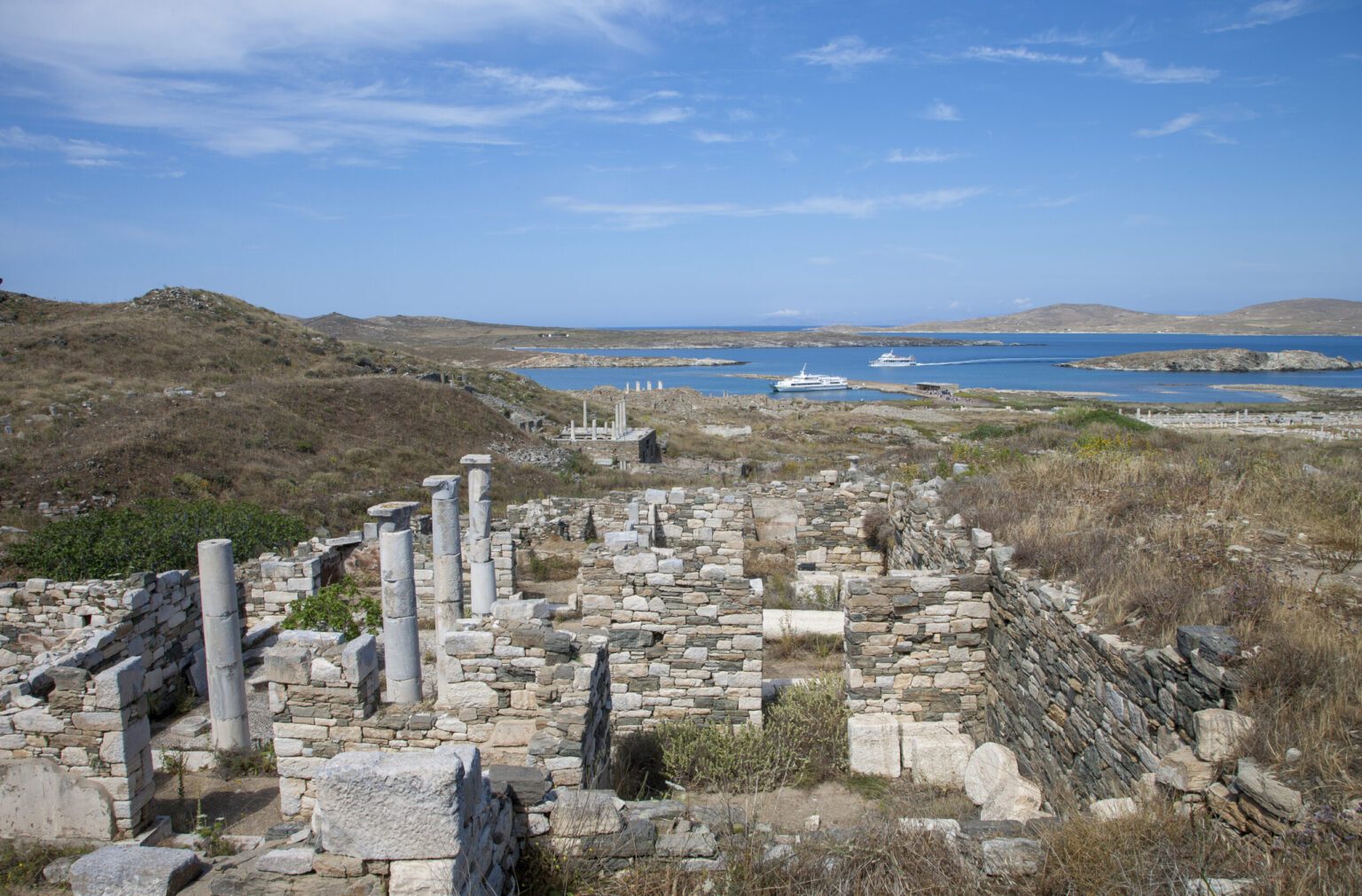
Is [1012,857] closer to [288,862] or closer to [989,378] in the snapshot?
[288,862]

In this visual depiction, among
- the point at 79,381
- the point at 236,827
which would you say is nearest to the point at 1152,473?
the point at 236,827

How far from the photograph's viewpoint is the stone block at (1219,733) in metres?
4.38

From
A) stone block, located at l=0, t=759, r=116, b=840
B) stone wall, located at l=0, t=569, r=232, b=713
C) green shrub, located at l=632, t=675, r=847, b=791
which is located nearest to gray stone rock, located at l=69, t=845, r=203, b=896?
stone block, located at l=0, t=759, r=116, b=840

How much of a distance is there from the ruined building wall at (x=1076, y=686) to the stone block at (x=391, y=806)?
4.51 m

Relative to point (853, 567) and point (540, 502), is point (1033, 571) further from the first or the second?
point (540, 502)

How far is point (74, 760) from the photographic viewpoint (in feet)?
23.1

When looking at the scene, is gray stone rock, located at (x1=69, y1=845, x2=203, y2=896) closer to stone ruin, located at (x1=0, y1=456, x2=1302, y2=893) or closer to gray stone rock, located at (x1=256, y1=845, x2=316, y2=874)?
stone ruin, located at (x1=0, y1=456, x2=1302, y2=893)

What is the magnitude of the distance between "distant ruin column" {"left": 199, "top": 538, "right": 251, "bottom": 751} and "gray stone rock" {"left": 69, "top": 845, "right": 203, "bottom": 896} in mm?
5378

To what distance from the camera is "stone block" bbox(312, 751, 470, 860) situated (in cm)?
330

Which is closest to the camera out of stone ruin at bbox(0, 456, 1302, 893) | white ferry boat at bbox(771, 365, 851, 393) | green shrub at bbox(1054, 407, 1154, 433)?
stone ruin at bbox(0, 456, 1302, 893)

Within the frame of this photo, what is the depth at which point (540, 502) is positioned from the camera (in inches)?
725

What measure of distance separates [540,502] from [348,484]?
28.4 ft

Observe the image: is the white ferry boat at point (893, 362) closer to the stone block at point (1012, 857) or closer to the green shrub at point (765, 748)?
the green shrub at point (765, 748)

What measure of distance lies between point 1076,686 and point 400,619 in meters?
7.20
